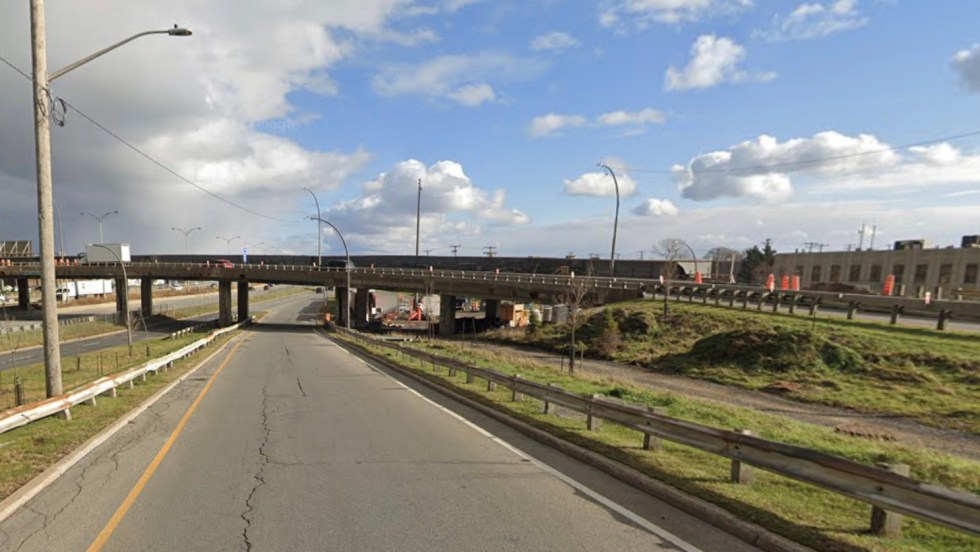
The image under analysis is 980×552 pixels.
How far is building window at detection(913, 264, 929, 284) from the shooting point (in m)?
64.5

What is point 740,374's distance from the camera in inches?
1009

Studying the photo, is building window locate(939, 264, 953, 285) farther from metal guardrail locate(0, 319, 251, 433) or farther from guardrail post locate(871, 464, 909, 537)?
metal guardrail locate(0, 319, 251, 433)

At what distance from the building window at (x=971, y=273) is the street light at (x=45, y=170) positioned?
7647 centimetres

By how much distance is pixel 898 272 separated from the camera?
68.4 m

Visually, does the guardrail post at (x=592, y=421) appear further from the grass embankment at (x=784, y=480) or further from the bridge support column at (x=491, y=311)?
the bridge support column at (x=491, y=311)

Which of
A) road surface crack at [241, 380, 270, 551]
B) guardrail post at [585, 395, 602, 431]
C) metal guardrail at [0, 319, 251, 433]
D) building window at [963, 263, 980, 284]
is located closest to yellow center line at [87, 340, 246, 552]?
road surface crack at [241, 380, 270, 551]

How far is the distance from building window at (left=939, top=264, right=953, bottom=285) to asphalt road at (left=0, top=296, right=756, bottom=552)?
238 ft

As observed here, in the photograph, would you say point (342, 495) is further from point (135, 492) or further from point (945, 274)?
point (945, 274)

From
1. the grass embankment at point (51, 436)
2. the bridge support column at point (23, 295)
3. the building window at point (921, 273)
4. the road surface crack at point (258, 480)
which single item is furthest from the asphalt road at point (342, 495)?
the bridge support column at point (23, 295)

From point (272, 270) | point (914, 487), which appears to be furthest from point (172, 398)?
point (272, 270)

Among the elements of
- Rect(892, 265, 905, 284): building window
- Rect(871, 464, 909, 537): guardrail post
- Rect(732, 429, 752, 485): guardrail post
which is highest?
Rect(892, 265, 905, 284): building window

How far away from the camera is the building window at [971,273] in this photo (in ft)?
191

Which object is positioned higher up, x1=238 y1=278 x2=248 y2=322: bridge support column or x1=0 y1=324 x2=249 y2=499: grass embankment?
x1=0 y1=324 x2=249 y2=499: grass embankment

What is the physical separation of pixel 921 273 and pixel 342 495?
8086cm
